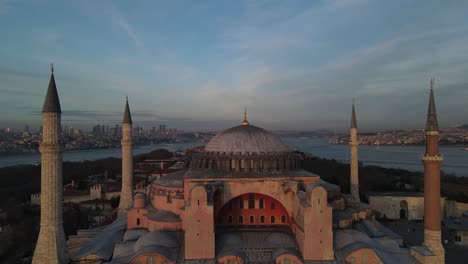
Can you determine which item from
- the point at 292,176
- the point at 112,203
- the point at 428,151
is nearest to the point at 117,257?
the point at 292,176

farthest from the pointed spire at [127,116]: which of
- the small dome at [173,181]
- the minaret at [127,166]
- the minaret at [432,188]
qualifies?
the minaret at [432,188]

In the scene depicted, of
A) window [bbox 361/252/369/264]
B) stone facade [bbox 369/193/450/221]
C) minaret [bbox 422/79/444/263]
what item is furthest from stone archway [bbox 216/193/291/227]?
stone facade [bbox 369/193/450/221]

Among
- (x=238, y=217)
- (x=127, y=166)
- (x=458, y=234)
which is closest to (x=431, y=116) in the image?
(x=238, y=217)

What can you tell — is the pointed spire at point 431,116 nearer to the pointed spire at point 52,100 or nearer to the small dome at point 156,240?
the small dome at point 156,240

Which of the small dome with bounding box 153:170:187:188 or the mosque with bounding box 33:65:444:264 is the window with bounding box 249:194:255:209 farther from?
the small dome with bounding box 153:170:187:188

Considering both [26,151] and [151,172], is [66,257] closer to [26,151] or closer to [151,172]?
[151,172]

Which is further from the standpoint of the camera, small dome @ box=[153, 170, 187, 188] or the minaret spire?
small dome @ box=[153, 170, 187, 188]
